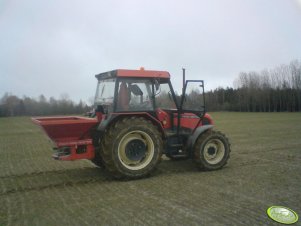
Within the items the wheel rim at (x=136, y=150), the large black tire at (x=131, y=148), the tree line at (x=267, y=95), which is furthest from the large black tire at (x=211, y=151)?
the tree line at (x=267, y=95)

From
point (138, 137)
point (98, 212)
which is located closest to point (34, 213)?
point (98, 212)

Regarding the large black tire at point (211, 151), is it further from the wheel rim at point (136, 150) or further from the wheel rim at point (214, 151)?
the wheel rim at point (136, 150)

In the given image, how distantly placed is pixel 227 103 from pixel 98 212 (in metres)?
77.8

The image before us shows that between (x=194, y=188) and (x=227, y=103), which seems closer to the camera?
(x=194, y=188)

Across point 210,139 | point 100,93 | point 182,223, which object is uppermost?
point 100,93

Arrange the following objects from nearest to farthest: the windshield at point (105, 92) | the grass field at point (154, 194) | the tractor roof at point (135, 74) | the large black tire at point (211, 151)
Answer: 1. the grass field at point (154, 194)
2. the tractor roof at point (135, 74)
3. the windshield at point (105, 92)
4. the large black tire at point (211, 151)

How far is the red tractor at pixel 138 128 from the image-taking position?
729cm

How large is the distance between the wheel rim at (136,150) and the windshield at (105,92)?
988mm

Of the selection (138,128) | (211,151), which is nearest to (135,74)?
(138,128)

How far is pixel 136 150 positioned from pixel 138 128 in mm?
548

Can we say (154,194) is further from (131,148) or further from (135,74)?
(135,74)

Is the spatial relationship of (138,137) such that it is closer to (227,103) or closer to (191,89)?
(191,89)

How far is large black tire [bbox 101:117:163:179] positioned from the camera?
24.0 ft

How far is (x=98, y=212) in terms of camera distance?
5445mm
